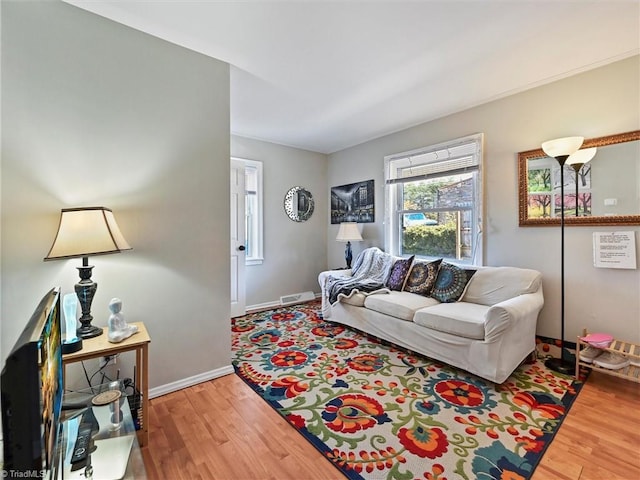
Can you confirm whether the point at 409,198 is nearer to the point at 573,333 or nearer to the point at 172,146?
the point at 573,333

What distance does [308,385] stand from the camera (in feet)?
7.22

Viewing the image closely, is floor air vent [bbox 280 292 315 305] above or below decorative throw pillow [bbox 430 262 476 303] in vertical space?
below

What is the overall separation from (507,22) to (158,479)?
3359 mm

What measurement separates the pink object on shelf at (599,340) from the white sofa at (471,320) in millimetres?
354

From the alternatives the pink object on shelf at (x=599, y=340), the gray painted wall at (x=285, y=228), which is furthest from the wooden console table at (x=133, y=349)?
the pink object on shelf at (x=599, y=340)

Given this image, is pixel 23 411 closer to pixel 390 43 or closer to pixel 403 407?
pixel 403 407

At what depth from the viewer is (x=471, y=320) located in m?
2.28

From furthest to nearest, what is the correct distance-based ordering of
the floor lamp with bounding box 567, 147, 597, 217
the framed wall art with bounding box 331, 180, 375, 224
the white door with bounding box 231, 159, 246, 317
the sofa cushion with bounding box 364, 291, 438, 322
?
the framed wall art with bounding box 331, 180, 375, 224 → the white door with bounding box 231, 159, 246, 317 → the sofa cushion with bounding box 364, 291, 438, 322 → the floor lamp with bounding box 567, 147, 597, 217

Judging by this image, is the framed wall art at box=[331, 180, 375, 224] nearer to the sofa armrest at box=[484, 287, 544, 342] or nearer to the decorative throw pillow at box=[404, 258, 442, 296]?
the decorative throw pillow at box=[404, 258, 442, 296]

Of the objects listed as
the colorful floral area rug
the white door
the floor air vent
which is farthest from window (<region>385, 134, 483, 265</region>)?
the white door

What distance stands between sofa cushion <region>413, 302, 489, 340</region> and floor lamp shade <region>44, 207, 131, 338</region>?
7.67 ft

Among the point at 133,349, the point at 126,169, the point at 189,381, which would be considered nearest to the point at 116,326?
the point at 133,349

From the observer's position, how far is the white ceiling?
184 centimetres

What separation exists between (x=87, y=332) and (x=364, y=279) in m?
2.75
